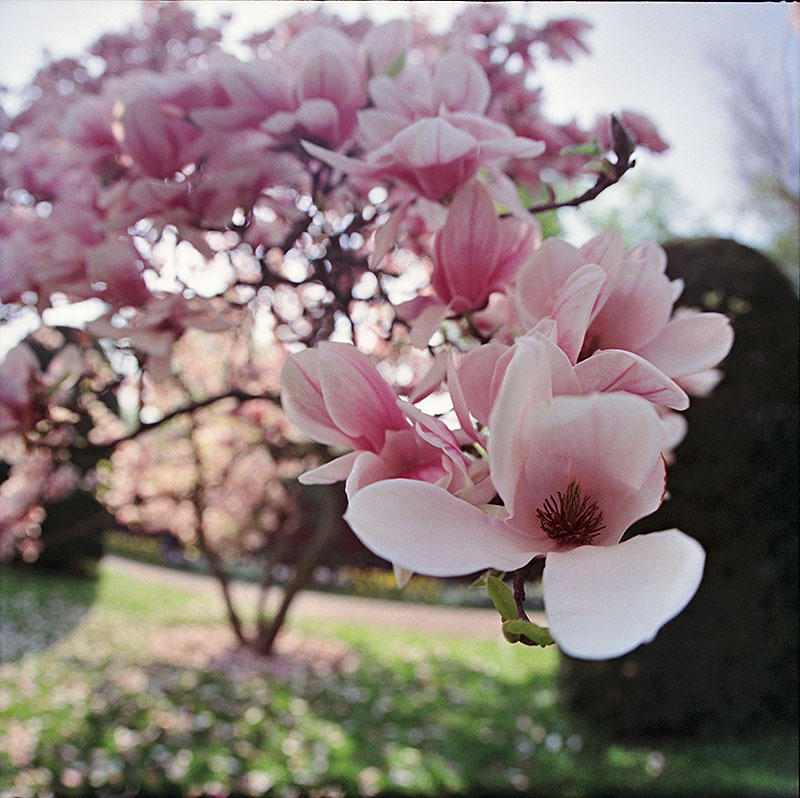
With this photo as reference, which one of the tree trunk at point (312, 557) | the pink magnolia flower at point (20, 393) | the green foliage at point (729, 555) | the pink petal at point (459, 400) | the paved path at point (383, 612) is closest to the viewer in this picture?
the pink petal at point (459, 400)

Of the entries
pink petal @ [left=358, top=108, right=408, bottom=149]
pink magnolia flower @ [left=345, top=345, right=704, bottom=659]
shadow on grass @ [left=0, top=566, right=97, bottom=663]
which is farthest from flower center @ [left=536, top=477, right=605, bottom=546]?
shadow on grass @ [left=0, top=566, right=97, bottom=663]

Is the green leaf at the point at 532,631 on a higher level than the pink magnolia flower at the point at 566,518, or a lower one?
lower

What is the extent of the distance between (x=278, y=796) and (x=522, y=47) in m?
2.24

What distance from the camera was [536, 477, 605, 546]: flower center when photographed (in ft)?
0.99

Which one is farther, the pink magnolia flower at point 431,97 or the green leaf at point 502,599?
the pink magnolia flower at point 431,97

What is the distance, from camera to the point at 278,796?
7.41 feet

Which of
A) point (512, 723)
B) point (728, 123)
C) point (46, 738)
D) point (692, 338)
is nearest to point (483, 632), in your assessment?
point (512, 723)

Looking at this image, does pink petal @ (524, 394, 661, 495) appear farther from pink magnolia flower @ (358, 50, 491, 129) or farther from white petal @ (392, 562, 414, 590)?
pink magnolia flower @ (358, 50, 491, 129)

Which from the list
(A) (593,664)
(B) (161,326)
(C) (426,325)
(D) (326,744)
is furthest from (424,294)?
(A) (593,664)

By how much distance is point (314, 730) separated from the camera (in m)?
3.00

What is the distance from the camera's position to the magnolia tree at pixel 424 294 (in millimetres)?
267

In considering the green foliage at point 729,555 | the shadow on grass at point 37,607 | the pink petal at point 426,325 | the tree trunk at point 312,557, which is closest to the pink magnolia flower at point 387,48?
the pink petal at point 426,325

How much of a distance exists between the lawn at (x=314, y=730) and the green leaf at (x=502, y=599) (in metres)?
1.24

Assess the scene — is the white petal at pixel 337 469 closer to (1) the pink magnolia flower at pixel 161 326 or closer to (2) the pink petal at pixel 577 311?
(2) the pink petal at pixel 577 311
